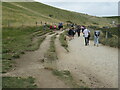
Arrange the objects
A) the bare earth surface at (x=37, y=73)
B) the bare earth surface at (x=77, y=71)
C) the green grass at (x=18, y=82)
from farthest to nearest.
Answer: the bare earth surface at (x=77, y=71) → the bare earth surface at (x=37, y=73) → the green grass at (x=18, y=82)

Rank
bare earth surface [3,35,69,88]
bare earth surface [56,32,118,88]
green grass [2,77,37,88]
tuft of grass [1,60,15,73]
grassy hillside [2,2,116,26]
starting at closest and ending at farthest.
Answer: green grass [2,77,37,88], bare earth surface [3,35,69,88], bare earth surface [56,32,118,88], tuft of grass [1,60,15,73], grassy hillside [2,2,116,26]

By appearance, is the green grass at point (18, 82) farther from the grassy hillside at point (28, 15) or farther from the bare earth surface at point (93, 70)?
the grassy hillside at point (28, 15)

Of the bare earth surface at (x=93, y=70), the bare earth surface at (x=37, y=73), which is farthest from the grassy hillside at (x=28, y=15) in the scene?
the bare earth surface at (x=37, y=73)

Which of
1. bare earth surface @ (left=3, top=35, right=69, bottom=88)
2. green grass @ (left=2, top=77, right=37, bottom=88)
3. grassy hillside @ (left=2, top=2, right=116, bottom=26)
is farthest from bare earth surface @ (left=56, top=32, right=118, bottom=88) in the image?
grassy hillside @ (left=2, top=2, right=116, bottom=26)

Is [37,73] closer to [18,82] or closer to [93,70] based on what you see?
[18,82]

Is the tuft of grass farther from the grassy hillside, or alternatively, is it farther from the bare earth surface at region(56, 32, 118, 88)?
the grassy hillside

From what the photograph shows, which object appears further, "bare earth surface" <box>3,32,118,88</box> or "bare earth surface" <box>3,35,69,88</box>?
"bare earth surface" <box>3,32,118,88</box>

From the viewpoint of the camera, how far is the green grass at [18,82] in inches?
356

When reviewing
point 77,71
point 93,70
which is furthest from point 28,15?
point 77,71

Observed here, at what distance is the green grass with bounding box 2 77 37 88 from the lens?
9.04 meters

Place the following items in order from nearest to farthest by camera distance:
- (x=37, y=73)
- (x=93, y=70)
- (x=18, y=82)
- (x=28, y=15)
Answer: (x=18, y=82) → (x=37, y=73) → (x=93, y=70) → (x=28, y=15)

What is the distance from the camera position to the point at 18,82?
9547 millimetres

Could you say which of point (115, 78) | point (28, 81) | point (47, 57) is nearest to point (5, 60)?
point (47, 57)

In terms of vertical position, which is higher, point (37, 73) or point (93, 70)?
point (37, 73)
